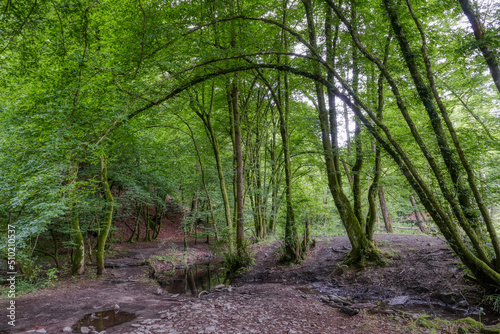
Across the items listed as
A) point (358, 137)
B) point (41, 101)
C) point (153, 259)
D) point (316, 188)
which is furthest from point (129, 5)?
point (316, 188)

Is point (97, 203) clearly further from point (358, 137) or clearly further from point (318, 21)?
point (318, 21)

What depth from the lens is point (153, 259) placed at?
12383 millimetres

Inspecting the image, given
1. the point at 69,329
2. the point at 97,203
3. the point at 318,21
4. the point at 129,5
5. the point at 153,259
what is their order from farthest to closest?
the point at 153,259 → the point at 97,203 → the point at 318,21 → the point at 129,5 → the point at 69,329

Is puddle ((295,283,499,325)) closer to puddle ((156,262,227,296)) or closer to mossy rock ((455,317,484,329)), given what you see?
mossy rock ((455,317,484,329))

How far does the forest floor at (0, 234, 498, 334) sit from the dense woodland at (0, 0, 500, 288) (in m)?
0.77

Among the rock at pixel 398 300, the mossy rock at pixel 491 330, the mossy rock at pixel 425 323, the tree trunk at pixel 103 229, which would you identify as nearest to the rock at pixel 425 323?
the mossy rock at pixel 425 323

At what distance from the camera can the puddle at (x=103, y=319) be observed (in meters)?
4.53

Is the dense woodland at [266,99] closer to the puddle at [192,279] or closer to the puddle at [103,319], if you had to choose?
the puddle at [192,279]

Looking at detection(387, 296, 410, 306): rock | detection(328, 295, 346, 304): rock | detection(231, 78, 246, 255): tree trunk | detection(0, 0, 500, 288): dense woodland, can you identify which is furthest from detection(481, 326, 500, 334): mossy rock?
detection(231, 78, 246, 255): tree trunk

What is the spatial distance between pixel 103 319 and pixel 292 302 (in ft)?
13.3

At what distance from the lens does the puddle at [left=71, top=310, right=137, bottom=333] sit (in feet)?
14.9

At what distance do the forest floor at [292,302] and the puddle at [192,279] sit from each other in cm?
16

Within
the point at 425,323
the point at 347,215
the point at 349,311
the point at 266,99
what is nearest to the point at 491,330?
the point at 425,323

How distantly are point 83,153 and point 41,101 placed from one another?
1.51 meters
